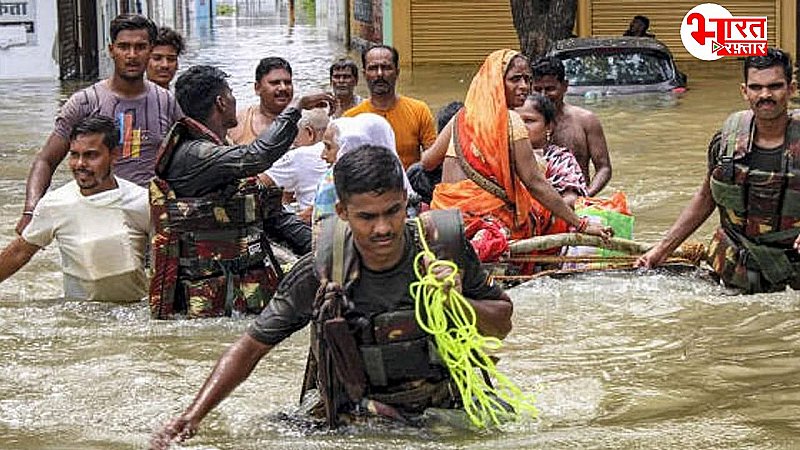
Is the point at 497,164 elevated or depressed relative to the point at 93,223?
elevated

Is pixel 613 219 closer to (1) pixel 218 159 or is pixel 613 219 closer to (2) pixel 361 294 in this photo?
(1) pixel 218 159

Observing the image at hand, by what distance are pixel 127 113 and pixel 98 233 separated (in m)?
0.88

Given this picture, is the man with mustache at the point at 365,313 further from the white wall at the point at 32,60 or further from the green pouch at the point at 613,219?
the white wall at the point at 32,60

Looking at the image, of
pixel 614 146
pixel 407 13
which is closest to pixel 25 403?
pixel 614 146

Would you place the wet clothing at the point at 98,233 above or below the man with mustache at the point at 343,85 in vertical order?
below

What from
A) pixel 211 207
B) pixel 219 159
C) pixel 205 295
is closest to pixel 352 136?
pixel 219 159

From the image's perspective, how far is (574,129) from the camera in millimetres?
9914

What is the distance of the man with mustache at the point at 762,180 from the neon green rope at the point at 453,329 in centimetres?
298

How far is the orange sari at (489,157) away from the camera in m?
8.26

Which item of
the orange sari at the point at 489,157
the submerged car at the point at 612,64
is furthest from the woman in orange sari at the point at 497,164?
the submerged car at the point at 612,64

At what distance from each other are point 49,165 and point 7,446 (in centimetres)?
277

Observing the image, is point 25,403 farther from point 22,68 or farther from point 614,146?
point 22,68

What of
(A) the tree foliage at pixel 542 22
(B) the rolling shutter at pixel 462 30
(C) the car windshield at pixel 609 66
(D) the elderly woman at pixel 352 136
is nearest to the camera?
(D) the elderly woman at pixel 352 136

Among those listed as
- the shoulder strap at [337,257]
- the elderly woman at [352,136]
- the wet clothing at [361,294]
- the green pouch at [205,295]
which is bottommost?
the green pouch at [205,295]
